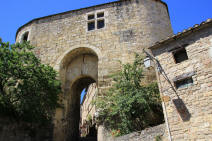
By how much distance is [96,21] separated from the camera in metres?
13.0

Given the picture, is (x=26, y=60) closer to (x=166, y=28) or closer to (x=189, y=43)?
(x=189, y=43)

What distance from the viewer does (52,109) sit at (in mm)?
10547

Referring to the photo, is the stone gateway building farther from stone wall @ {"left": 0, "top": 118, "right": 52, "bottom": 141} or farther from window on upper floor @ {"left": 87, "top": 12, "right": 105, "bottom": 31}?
stone wall @ {"left": 0, "top": 118, "right": 52, "bottom": 141}

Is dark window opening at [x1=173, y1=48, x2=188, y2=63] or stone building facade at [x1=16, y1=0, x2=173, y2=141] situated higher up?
stone building facade at [x1=16, y1=0, x2=173, y2=141]

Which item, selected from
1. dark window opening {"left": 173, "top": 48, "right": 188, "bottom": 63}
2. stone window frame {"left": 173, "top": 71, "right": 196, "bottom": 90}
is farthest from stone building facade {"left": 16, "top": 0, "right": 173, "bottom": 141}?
stone window frame {"left": 173, "top": 71, "right": 196, "bottom": 90}

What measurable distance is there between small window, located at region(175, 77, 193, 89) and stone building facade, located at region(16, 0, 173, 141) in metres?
4.21

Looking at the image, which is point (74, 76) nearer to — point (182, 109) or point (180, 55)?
point (180, 55)

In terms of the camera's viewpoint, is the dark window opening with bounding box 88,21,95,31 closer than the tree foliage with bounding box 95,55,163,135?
No

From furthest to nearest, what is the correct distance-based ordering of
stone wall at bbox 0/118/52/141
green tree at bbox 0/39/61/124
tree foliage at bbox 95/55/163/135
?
1. green tree at bbox 0/39/61/124
2. stone wall at bbox 0/118/52/141
3. tree foliage at bbox 95/55/163/135

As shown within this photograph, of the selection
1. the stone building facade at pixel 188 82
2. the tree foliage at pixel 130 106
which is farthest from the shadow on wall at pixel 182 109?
the tree foliage at pixel 130 106

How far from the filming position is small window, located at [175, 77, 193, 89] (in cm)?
683

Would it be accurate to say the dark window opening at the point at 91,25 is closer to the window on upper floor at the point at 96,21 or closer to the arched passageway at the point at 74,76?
the window on upper floor at the point at 96,21

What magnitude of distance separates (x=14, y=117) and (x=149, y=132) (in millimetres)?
6410

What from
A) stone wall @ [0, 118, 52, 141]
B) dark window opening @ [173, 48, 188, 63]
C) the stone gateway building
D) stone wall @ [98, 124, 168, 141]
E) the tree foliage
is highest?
the stone gateway building
